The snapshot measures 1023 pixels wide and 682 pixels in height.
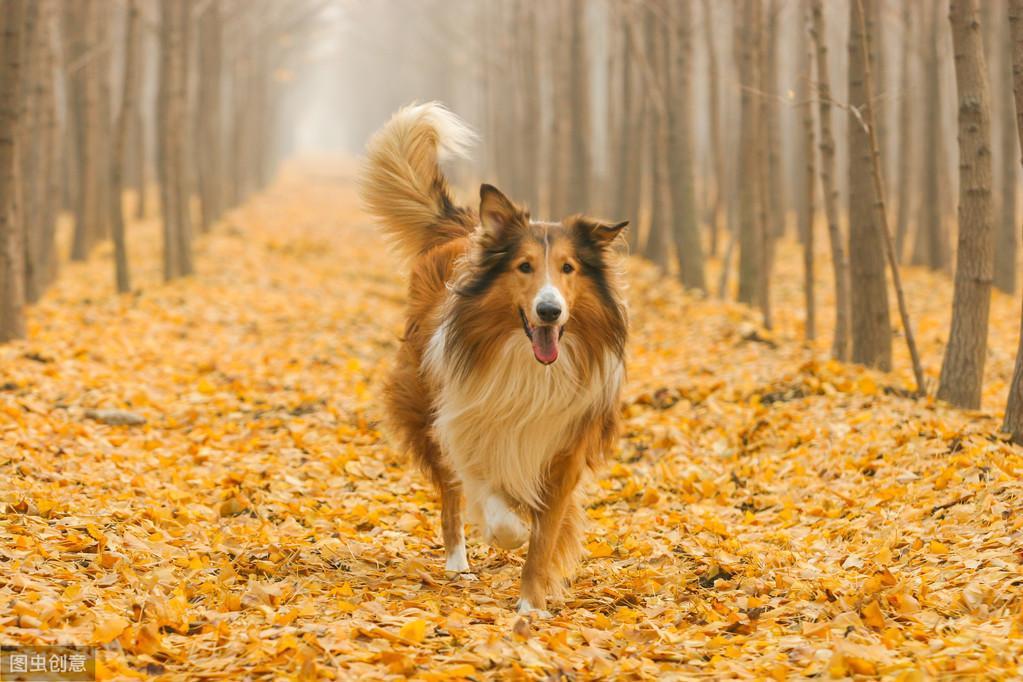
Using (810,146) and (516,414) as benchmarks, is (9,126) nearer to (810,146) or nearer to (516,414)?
(516,414)

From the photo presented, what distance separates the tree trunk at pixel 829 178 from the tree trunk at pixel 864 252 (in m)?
0.19

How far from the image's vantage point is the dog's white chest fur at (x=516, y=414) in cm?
529

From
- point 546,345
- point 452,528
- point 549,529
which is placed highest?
point 546,345

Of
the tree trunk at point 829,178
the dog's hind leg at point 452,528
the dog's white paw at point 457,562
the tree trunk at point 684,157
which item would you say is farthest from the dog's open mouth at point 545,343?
the tree trunk at point 684,157

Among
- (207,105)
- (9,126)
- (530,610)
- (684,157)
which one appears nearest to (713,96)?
(684,157)

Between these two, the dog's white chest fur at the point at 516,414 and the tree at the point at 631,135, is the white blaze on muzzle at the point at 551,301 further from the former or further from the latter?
the tree at the point at 631,135

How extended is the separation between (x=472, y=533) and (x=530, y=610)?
1.66 metres

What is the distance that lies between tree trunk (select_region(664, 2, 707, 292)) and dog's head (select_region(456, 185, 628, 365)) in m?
10.0

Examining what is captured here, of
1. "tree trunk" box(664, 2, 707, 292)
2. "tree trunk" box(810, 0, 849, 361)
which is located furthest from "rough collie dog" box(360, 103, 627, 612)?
"tree trunk" box(664, 2, 707, 292)

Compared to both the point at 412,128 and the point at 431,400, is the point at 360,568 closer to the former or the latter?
the point at 431,400

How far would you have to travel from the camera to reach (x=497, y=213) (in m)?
5.24

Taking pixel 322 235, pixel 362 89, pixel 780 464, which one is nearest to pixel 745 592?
pixel 780 464

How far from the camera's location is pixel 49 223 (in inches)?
587

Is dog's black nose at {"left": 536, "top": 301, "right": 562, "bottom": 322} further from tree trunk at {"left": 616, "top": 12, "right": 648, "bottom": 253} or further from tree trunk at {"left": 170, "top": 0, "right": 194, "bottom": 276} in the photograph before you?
tree trunk at {"left": 616, "top": 12, "right": 648, "bottom": 253}
